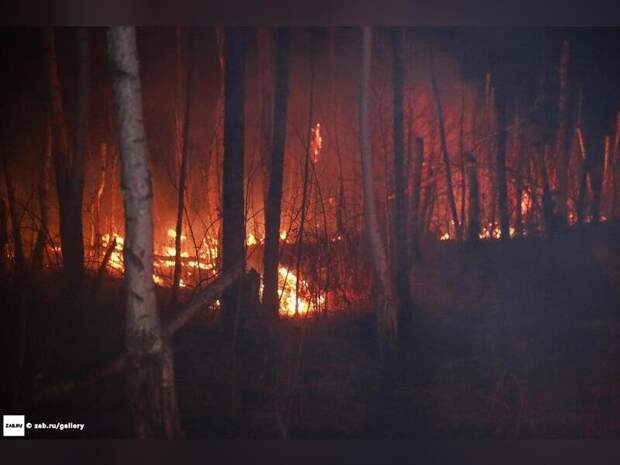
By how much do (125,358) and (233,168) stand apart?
1.53 m

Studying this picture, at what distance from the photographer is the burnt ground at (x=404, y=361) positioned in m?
4.02

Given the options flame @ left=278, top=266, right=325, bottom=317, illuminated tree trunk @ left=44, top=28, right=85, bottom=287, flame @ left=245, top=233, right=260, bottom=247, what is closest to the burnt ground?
flame @ left=278, top=266, right=325, bottom=317

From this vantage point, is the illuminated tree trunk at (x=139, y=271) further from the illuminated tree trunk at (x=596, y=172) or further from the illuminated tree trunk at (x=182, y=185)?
the illuminated tree trunk at (x=596, y=172)

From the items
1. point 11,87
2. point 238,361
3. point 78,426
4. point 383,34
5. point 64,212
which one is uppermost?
point 383,34

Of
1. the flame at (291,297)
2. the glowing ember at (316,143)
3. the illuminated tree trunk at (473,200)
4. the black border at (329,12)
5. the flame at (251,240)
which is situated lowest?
the flame at (291,297)

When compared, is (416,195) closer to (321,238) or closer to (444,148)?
(444,148)

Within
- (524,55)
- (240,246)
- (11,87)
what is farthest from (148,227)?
(524,55)

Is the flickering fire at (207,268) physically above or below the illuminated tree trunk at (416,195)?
below

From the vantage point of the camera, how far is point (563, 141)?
4.28 metres

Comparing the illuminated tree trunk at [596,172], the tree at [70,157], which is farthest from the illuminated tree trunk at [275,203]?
the illuminated tree trunk at [596,172]

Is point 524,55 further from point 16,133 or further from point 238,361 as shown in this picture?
point 16,133

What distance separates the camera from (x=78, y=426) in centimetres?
401

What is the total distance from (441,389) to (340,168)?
175 cm

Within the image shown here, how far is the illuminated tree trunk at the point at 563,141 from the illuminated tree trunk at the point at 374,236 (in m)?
1.35
